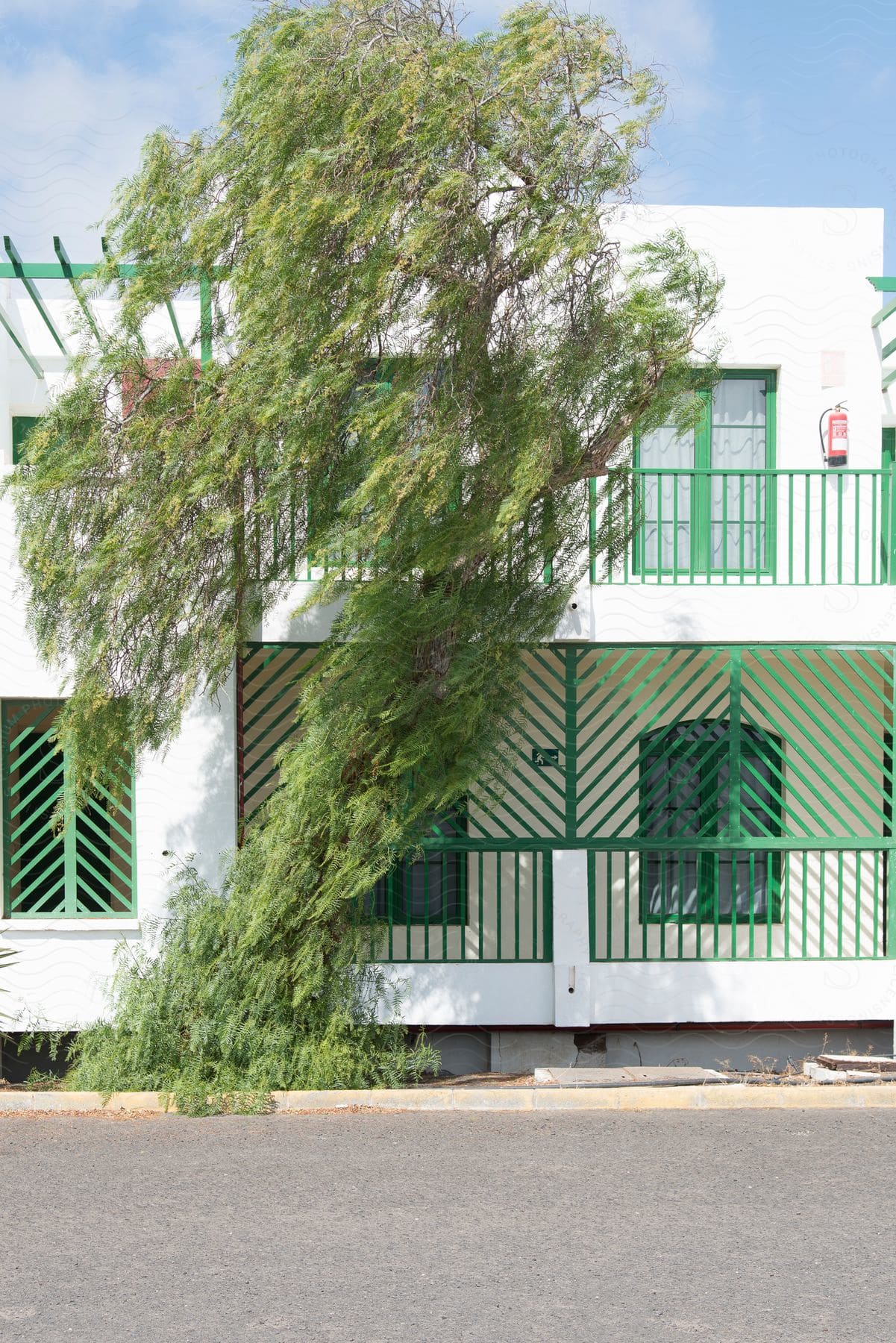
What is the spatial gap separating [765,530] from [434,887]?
4.19m

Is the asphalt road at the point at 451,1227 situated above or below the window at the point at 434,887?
below

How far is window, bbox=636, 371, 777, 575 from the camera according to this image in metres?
10.2

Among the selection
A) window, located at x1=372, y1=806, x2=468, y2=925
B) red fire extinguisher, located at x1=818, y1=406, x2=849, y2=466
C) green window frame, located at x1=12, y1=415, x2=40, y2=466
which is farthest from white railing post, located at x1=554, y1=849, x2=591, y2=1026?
green window frame, located at x1=12, y1=415, x2=40, y2=466

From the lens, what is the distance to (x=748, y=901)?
427 inches

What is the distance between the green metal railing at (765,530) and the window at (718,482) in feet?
0.04

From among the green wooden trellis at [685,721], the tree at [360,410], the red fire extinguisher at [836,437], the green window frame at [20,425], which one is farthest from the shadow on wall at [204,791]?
the red fire extinguisher at [836,437]

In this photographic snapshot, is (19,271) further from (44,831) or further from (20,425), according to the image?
(44,831)

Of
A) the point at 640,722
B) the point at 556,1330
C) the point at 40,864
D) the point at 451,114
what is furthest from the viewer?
the point at 40,864

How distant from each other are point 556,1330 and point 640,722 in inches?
256

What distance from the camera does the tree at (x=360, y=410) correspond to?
22.6 feet

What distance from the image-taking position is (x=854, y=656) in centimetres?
984

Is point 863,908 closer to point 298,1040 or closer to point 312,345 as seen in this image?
point 298,1040

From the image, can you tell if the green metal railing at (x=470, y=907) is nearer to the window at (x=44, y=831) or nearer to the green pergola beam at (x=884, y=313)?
the window at (x=44, y=831)

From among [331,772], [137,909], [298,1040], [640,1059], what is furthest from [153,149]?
[640,1059]
